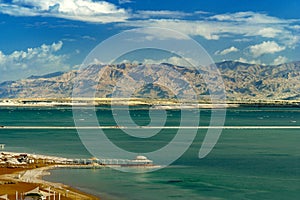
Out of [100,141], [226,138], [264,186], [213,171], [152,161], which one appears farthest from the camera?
[226,138]

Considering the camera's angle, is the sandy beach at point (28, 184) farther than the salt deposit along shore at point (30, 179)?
Yes

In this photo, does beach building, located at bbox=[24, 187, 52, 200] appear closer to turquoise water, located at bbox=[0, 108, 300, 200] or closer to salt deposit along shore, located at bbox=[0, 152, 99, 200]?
salt deposit along shore, located at bbox=[0, 152, 99, 200]

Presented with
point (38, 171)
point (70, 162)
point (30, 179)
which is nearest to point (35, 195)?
point (30, 179)

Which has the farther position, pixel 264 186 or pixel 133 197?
pixel 264 186

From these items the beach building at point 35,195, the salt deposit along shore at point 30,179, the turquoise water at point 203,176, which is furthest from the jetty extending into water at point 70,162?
the beach building at point 35,195

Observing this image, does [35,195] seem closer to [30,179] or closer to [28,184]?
[28,184]

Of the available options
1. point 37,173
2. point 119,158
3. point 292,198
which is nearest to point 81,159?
point 119,158

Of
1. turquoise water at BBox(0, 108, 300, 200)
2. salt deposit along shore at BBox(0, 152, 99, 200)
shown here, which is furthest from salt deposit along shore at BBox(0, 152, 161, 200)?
turquoise water at BBox(0, 108, 300, 200)

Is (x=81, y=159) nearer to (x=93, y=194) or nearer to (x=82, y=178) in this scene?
(x=82, y=178)

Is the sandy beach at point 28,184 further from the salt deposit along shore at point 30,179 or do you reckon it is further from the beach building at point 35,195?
the beach building at point 35,195
